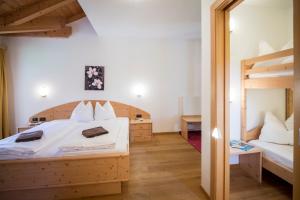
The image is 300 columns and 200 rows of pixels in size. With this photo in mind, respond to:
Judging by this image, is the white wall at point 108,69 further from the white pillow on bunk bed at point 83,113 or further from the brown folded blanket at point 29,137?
the brown folded blanket at point 29,137

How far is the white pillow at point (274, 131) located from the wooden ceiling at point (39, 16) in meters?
4.02

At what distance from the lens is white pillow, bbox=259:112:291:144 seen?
243 centimetres

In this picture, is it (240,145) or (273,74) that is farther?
(240,145)

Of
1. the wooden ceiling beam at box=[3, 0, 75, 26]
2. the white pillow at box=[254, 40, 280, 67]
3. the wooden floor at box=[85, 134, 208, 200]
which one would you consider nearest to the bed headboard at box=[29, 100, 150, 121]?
the wooden floor at box=[85, 134, 208, 200]

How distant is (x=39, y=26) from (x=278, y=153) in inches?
195

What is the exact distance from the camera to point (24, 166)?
1822mm

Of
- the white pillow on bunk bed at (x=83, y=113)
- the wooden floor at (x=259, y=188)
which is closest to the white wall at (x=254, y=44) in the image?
the wooden floor at (x=259, y=188)

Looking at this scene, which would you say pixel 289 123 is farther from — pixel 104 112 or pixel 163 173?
pixel 104 112

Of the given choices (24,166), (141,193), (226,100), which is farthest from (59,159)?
(226,100)

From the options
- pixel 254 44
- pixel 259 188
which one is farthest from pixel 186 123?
pixel 254 44

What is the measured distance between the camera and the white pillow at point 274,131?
7.96 feet

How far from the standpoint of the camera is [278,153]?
82.6 inches

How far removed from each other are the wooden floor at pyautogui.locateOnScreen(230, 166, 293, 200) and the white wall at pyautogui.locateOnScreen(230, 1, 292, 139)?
652 mm

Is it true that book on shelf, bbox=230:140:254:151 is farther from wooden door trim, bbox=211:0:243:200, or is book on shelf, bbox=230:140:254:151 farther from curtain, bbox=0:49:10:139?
curtain, bbox=0:49:10:139
